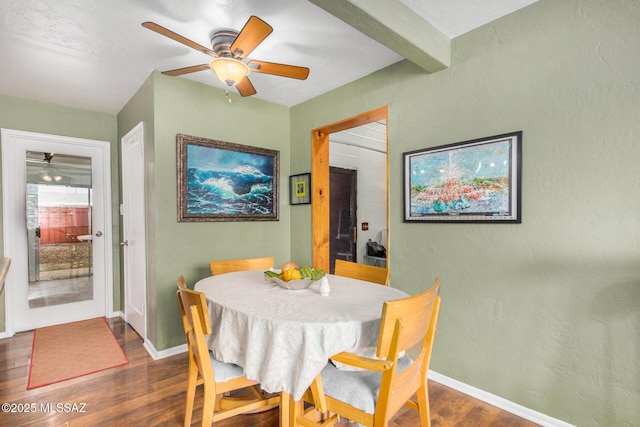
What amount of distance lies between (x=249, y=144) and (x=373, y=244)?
7.93 feet

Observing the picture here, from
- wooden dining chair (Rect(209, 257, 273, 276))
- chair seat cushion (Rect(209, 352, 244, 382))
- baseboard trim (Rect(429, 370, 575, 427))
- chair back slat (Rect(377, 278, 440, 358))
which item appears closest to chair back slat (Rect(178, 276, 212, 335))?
chair seat cushion (Rect(209, 352, 244, 382))

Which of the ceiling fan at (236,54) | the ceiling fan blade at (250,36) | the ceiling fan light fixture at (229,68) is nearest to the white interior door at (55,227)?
the ceiling fan at (236,54)

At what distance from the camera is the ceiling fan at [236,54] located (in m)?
1.71

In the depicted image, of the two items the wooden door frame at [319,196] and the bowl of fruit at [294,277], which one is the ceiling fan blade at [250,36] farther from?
the wooden door frame at [319,196]

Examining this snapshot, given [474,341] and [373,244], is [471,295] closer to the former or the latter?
[474,341]

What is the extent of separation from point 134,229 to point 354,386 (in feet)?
9.48

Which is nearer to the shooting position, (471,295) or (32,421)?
(32,421)

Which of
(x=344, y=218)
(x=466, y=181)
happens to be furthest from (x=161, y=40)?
(x=344, y=218)

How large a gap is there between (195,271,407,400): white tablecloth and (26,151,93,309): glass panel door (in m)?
3.01

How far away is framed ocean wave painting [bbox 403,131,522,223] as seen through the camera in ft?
6.59

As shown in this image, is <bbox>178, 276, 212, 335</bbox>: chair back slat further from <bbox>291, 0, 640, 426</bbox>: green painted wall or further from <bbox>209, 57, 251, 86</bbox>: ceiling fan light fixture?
<bbox>291, 0, 640, 426</bbox>: green painted wall

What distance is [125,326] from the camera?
3.57 metres

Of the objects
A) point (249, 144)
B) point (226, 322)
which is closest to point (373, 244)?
point (249, 144)

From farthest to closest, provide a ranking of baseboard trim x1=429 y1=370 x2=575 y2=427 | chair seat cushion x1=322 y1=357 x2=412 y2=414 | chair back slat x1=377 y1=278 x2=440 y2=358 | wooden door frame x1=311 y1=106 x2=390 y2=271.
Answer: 1. wooden door frame x1=311 y1=106 x2=390 y2=271
2. baseboard trim x1=429 y1=370 x2=575 y2=427
3. chair seat cushion x1=322 y1=357 x2=412 y2=414
4. chair back slat x1=377 y1=278 x2=440 y2=358
